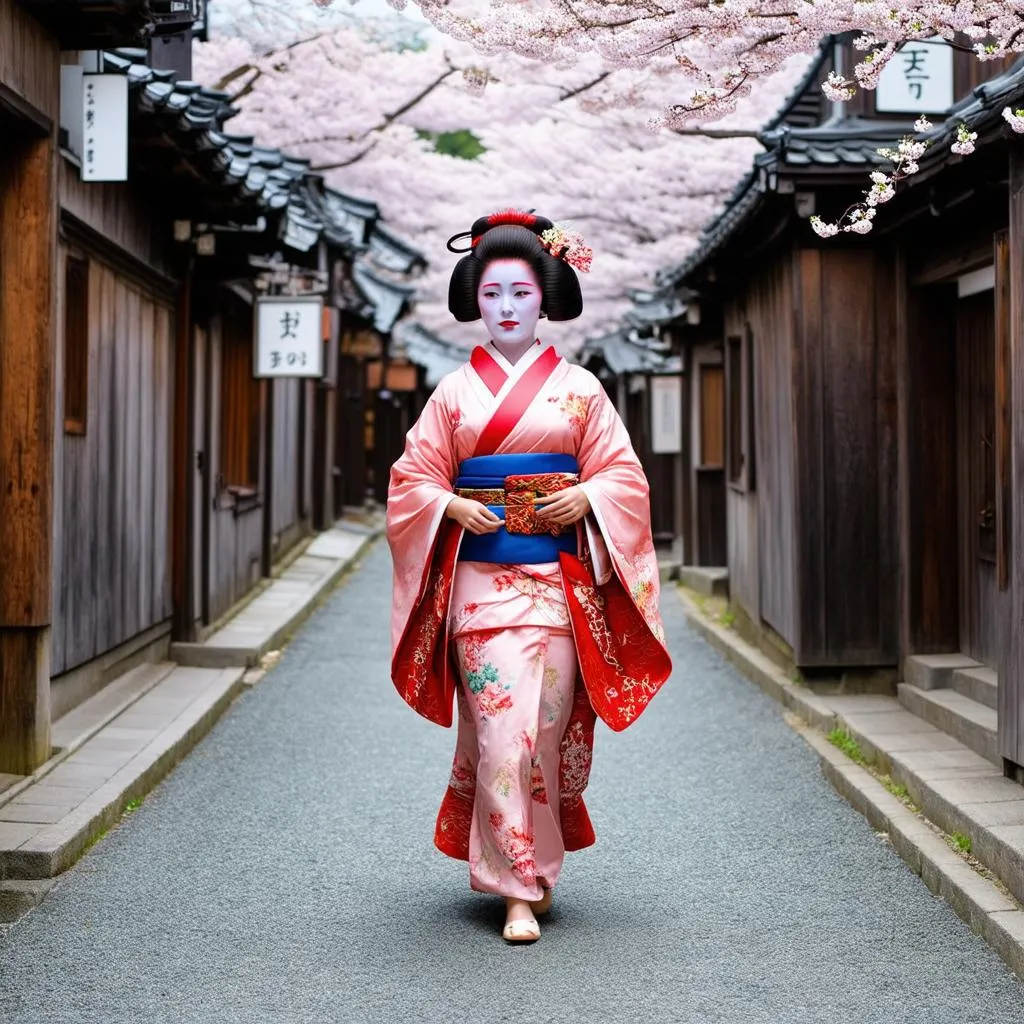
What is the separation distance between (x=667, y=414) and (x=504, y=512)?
50.0ft

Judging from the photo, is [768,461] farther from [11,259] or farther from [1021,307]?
[11,259]

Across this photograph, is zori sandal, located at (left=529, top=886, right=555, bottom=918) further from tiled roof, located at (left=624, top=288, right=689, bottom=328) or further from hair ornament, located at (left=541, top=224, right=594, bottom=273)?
tiled roof, located at (left=624, top=288, right=689, bottom=328)

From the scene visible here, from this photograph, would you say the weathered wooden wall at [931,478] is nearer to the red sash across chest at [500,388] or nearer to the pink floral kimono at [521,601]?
the pink floral kimono at [521,601]

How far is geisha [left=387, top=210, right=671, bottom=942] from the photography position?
5.52 metres

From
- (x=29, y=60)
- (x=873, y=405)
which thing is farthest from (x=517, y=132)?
(x=29, y=60)

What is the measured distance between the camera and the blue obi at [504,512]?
18.4 ft

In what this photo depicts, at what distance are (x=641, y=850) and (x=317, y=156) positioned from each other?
1836 centimetres

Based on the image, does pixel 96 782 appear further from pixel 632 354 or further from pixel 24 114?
pixel 632 354

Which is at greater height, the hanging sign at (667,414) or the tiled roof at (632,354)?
the tiled roof at (632,354)

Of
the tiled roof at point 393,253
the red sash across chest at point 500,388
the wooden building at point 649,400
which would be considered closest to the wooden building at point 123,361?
the red sash across chest at point 500,388

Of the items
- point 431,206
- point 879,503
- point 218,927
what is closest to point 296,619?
point 879,503

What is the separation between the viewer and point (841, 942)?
548 cm

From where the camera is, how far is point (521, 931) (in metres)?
5.39

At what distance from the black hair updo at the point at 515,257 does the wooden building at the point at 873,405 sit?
3.35 m
